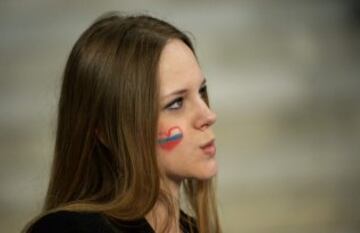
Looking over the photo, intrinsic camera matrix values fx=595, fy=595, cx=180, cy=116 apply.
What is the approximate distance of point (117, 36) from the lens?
4.04 feet

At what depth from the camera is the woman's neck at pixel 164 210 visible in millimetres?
1274

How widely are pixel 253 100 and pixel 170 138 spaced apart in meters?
0.91

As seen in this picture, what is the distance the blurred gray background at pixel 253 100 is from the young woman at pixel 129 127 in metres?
0.75

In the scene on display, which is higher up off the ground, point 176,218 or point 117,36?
point 117,36

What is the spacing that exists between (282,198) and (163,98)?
105 centimetres

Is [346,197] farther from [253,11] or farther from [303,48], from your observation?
[253,11]

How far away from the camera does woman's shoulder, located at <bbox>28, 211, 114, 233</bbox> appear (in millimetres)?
1070

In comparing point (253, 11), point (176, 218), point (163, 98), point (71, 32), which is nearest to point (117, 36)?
point (163, 98)

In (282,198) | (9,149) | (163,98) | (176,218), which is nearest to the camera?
(163,98)

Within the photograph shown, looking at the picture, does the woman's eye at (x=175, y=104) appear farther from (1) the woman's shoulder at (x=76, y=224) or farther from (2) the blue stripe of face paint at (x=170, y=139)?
(1) the woman's shoulder at (x=76, y=224)

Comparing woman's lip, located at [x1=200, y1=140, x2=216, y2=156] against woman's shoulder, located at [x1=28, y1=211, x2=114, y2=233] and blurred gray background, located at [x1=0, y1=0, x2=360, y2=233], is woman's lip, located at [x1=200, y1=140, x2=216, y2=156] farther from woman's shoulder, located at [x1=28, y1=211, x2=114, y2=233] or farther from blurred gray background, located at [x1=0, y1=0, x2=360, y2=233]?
blurred gray background, located at [x1=0, y1=0, x2=360, y2=233]

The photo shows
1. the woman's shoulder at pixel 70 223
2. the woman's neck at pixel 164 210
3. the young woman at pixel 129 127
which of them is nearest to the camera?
the woman's shoulder at pixel 70 223

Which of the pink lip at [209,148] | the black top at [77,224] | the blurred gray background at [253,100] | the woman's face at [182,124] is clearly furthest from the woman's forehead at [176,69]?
the blurred gray background at [253,100]

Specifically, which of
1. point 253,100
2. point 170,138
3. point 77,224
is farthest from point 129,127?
point 253,100
